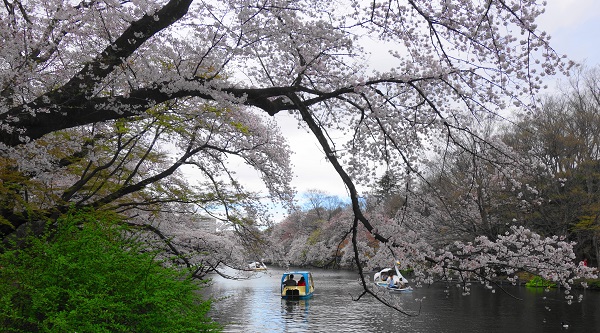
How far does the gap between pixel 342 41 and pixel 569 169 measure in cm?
2714

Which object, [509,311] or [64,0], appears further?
[509,311]

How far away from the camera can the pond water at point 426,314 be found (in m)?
16.8

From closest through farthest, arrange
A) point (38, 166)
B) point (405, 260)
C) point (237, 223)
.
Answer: point (405, 260)
point (38, 166)
point (237, 223)

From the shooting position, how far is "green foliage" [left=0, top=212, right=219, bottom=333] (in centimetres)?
340

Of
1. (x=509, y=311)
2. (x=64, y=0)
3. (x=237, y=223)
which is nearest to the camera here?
(x=64, y=0)

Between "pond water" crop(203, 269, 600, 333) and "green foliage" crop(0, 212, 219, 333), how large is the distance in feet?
34.6

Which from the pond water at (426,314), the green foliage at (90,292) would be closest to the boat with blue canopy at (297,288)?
the pond water at (426,314)

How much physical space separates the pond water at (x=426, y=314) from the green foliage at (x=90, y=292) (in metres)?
10.5

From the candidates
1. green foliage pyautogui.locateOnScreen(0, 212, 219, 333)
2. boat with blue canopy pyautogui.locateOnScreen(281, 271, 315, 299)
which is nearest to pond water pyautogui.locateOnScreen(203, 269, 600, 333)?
boat with blue canopy pyautogui.locateOnScreen(281, 271, 315, 299)

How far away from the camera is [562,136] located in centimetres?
2819

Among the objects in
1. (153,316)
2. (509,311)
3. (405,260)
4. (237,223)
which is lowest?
(509,311)

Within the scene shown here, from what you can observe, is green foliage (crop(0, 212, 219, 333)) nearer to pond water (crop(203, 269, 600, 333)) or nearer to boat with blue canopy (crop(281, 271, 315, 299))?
pond water (crop(203, 269, 600, 333))

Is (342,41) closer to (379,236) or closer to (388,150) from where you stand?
(388,150)

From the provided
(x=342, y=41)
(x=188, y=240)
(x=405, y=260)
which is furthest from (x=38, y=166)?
(x=188, y=240)
